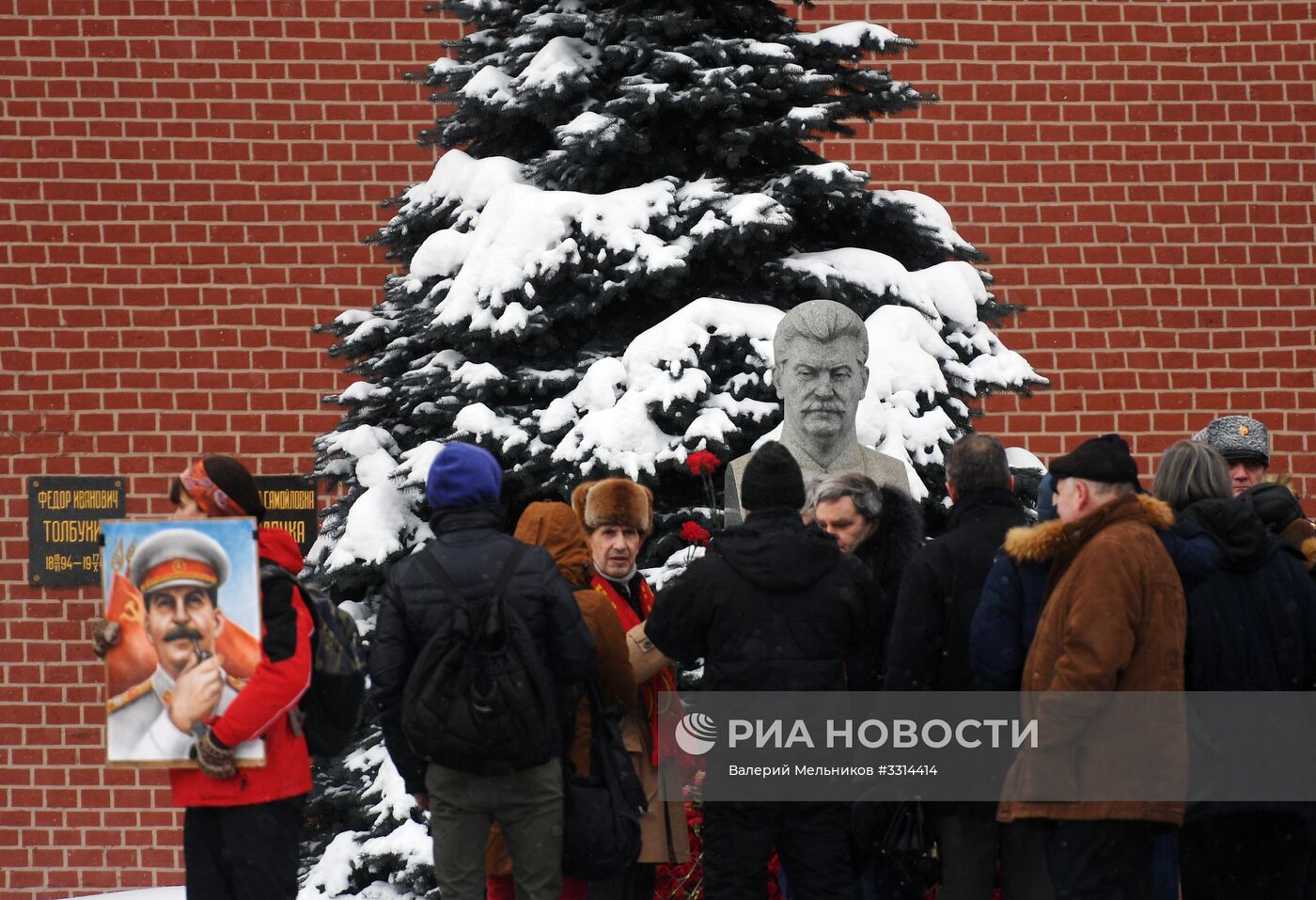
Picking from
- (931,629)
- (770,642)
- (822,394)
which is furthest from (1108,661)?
(822,394)

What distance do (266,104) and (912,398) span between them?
13.8ft

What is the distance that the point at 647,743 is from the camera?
5.40 m

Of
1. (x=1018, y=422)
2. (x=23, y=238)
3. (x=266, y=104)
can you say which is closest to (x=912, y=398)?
(x=1018, y=422)

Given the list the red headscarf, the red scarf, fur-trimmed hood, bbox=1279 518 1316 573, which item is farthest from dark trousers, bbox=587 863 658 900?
fur-trimmed hood, bbox=1279 518 1316 573

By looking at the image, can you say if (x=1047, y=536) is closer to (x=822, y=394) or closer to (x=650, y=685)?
(x=650, y=685)

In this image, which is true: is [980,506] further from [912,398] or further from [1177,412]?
[1177,412]

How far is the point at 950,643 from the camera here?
4910 millimetres

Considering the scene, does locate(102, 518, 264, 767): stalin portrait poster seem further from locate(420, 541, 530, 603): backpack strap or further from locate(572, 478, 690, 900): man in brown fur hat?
locate(572, 478, 690, 900): man in brown fur hat

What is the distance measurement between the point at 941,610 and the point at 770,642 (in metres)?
0.53

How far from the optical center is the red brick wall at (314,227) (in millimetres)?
8719

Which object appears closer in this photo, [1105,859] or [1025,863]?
[1105,859]

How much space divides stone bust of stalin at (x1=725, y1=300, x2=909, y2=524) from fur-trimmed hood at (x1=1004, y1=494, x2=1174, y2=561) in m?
1.69

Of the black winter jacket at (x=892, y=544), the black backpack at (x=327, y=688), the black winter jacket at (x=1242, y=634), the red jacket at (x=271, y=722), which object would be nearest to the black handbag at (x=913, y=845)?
the black winter jacket at (x=892, y=544)

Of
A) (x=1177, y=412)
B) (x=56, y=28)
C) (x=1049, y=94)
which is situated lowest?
(x=1177, y=412)
